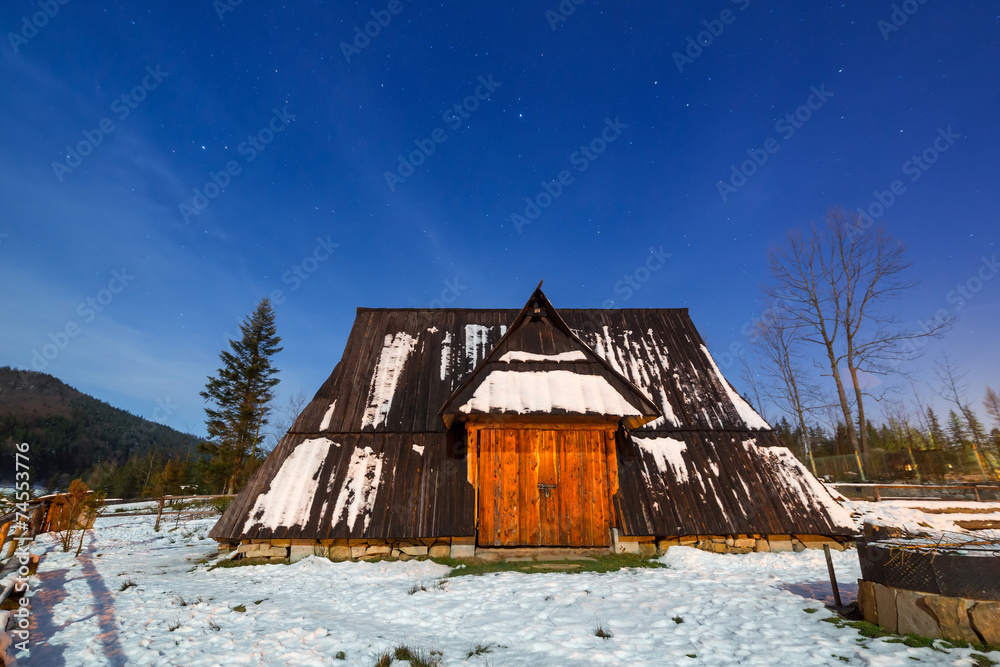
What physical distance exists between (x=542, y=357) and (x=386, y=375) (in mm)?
5294

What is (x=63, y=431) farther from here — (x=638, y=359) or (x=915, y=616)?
(x=915, y=616)

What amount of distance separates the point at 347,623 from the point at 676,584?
558 cm

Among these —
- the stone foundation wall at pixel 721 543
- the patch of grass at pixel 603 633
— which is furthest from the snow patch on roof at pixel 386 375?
the patch of grass at pixel 603 633

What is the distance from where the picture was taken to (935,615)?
4.58 m

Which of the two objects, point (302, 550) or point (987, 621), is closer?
point (987, 621)

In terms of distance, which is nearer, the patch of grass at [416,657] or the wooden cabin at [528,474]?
the patch of grass at [416,657]

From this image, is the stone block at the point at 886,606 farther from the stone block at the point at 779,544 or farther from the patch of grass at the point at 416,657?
the stone block at the point at 779,544

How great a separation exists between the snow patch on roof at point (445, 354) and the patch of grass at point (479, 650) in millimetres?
9034

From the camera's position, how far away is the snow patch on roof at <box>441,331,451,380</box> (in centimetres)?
1391

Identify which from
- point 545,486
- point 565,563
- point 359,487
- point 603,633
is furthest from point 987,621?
point 359,487

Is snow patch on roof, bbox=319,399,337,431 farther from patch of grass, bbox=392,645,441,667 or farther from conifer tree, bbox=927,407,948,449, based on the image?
conifer tree, bbox=927,407,948,449

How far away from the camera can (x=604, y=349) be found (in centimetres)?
1529

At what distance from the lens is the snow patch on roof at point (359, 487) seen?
10242 millimetres

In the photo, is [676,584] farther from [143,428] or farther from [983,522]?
[143,428]
